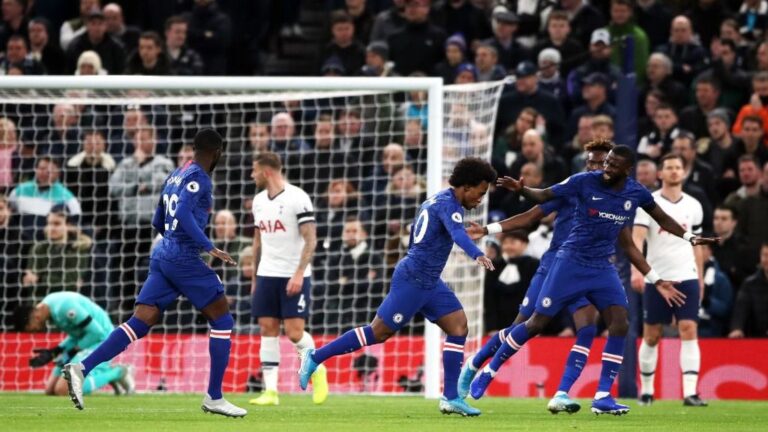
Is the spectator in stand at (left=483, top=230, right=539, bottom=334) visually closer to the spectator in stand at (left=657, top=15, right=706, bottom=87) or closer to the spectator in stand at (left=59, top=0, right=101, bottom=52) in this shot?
the spectator in stand at (left=657, top=15, right=706, bottom=87)

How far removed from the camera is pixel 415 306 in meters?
12.8

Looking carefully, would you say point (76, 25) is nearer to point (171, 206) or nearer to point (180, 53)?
point (180, 53)

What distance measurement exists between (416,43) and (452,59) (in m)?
0.88

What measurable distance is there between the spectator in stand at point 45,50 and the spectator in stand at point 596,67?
7.71 meters

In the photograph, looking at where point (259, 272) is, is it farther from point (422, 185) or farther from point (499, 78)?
point (499, 78)

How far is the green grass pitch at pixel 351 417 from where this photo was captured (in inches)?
454

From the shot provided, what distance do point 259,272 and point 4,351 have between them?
4819mm

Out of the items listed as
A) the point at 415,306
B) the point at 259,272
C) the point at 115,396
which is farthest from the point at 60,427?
the point at 115,396

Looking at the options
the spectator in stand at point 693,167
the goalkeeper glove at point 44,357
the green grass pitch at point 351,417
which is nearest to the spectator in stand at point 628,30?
the spectator in stand at point 693,167

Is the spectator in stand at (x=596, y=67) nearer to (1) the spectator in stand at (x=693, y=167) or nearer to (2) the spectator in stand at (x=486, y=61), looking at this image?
(2) the spectator in stand at (x=486, y=61)

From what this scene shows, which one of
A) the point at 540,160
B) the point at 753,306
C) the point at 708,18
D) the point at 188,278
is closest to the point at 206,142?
the point at 188,278

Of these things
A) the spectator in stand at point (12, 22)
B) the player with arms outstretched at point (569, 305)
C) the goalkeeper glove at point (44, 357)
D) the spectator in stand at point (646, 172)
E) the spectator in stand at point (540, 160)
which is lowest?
the goalkeeper glove at point (44, 357)

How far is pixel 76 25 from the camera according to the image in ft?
78.3

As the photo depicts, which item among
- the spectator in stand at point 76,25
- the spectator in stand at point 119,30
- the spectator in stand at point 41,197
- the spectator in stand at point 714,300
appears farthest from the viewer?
the spectator in stand at point 76,25
